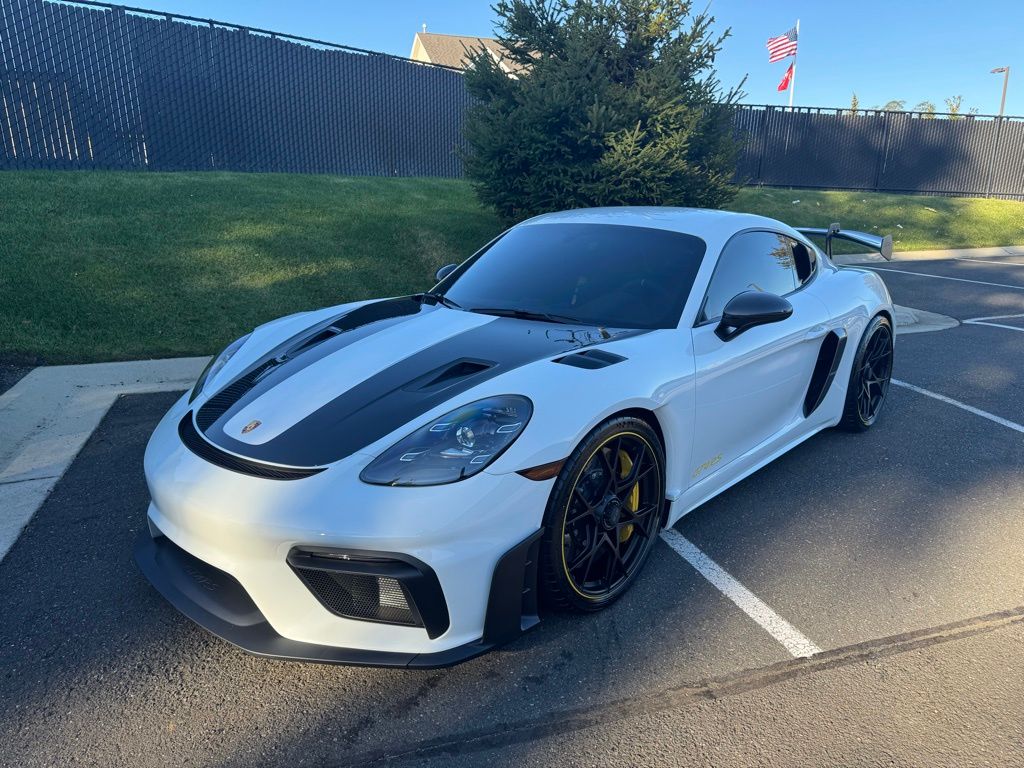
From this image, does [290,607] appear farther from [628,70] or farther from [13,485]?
[628,70]

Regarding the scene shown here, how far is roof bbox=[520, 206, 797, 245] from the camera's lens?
3.69 meters

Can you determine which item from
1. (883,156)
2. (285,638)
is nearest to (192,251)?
(285,638)

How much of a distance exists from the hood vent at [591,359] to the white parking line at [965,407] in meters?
3.53

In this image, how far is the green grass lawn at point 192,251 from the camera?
6254mm

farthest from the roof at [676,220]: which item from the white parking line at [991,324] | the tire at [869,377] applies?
the white parking line at [991,324]

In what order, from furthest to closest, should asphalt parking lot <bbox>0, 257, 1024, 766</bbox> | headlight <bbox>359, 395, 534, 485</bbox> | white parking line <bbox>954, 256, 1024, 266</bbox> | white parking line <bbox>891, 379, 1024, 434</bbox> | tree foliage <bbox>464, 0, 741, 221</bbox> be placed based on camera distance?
white parking line <bbox>954, 256, 1024, 266</bbox> → tree foliage <bbox>464, 0, 741, 221</bbox> → white parking line <bbox>891, 379, 1024, 434</bbox> → headlight <bbox>359, 395, 534, 485</bbox> → asphalt parking lot <bbox>0, 257, 1024, 766</bbox>

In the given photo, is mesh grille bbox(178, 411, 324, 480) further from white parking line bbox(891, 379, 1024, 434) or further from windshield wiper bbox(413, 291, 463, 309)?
white parking line bbox(891, 379, 1024, 434)

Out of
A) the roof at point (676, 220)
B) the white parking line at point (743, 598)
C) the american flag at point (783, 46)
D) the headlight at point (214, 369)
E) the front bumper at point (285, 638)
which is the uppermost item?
the american flag at point (783, 46)

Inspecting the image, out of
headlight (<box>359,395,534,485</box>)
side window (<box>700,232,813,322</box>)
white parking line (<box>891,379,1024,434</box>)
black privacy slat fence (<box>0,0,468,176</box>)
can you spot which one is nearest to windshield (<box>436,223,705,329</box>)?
side window (<box>700,232,813,322</box>)

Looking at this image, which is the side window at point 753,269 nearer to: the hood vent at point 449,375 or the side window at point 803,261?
the side window at point 803,261

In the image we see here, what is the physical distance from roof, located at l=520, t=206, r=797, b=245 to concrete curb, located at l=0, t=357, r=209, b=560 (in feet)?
9.57

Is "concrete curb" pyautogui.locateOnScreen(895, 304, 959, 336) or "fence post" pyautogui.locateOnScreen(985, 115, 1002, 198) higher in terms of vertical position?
"fence post" pyautogui.locateOnScreen(985, 115, 1002, 198)

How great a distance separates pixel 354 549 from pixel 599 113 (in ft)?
24.6

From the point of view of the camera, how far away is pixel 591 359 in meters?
2.79
